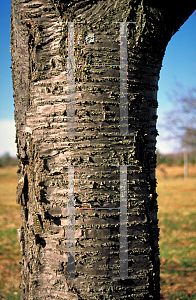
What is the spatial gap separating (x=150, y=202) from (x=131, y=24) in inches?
38.1

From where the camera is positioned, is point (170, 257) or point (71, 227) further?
point (170, 257)

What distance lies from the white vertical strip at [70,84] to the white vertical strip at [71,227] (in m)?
0.22

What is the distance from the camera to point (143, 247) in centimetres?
137

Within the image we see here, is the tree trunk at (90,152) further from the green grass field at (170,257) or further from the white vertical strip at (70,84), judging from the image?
the green grass field at (170,257)

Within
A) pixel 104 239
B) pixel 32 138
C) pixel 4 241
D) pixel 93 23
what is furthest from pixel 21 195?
pixel 4 241

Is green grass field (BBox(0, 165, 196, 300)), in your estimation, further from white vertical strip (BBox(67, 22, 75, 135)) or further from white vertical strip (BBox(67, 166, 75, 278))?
white vertical strip (BBox(67, 22, 75, 135))

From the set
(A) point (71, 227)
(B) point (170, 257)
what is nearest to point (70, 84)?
(A) point (71, 227)

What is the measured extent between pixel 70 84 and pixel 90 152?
37 centimetres

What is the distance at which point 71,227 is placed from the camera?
1307 millimetres

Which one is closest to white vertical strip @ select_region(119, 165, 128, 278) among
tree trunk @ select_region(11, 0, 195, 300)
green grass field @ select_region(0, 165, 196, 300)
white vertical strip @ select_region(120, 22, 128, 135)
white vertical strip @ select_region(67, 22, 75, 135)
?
tree trunk @ select_region(11, 0, 195, 300)

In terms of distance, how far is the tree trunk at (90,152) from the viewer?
1.30 meters

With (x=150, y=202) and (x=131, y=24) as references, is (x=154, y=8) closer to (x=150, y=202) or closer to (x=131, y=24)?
(x=131, y=24)

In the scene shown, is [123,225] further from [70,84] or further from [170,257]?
[170,257]

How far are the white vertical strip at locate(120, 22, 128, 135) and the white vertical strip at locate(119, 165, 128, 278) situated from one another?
22 centimetres
